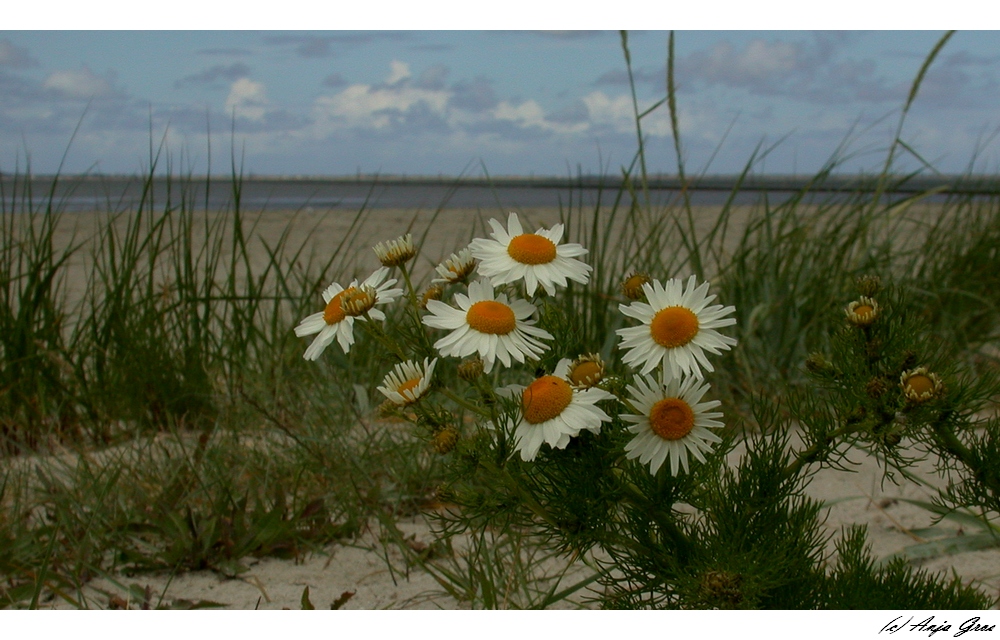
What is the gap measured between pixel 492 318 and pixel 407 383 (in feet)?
0.47

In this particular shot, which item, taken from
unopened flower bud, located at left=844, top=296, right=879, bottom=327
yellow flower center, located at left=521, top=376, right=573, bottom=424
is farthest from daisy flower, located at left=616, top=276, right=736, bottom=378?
unopened flower bud, located at left=844, top=296, right=879, bottom=327

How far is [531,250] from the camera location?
4.02 feet

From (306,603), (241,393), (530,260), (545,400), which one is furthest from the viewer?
(241,393)

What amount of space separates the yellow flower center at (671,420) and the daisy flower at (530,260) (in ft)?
0.66

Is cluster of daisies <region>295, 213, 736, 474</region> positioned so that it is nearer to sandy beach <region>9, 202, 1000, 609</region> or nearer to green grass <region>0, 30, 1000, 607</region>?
green grass <region>0, 30, 1000, 607</region>

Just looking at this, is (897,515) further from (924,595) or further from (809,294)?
(809,294)

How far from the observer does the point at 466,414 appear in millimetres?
2928

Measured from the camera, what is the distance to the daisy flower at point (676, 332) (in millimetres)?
1153

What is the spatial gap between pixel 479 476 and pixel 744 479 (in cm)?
43

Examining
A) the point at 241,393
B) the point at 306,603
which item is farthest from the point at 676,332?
the point at 241,393

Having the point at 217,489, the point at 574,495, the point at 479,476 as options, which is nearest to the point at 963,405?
the point at 574,495

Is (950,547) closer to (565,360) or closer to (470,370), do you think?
(565,360)

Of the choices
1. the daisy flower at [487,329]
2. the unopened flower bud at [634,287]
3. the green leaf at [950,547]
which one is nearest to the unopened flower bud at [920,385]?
the unopened flower bud at [634,287]
